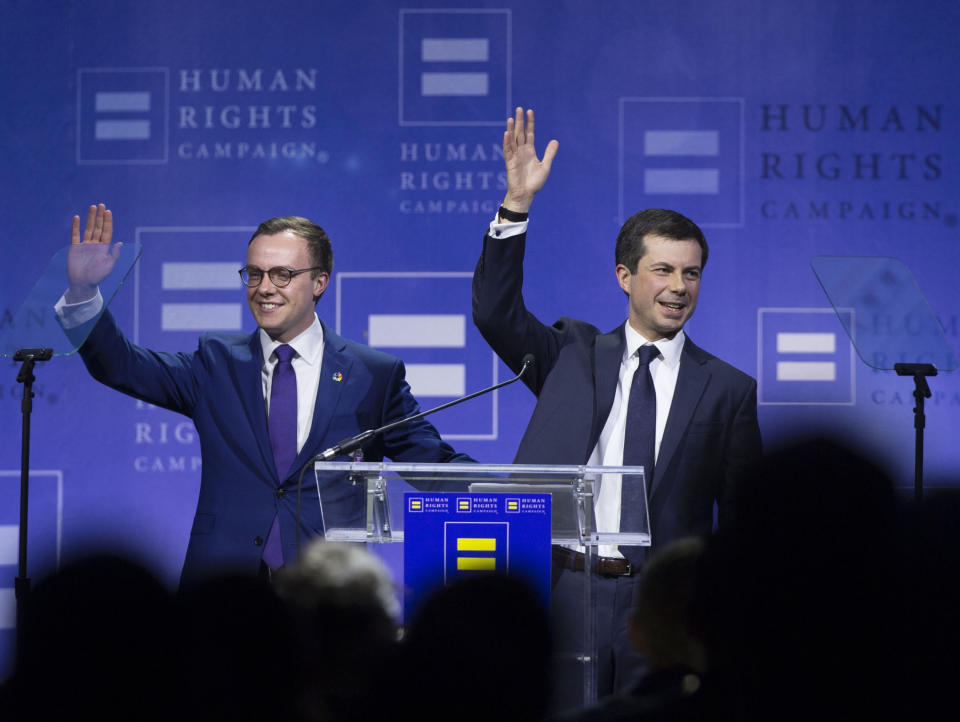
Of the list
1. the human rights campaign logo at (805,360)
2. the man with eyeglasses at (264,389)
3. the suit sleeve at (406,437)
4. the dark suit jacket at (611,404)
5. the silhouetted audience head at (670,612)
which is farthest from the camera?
the human rights campaign logo at (805,360)

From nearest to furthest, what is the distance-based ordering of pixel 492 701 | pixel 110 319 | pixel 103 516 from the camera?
pixel 492 701
pixel 110 319
pixel 103 516

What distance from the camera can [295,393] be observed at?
4.11m

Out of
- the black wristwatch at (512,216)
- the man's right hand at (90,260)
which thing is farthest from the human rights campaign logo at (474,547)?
the man's right hand at (90,260)

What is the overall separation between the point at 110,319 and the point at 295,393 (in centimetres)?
68

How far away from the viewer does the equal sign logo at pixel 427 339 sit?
5.52 m

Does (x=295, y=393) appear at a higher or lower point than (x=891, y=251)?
lower

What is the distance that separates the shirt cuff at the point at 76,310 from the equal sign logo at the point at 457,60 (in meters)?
2.24

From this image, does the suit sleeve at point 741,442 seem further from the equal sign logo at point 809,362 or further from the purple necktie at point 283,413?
the equal sign logo at point 809,362

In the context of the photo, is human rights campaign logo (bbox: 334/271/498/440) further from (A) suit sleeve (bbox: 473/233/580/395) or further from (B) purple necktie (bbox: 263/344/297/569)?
(A) suit sleeve (bbox: 473/233/580/395)

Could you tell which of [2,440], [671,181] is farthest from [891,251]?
[2,440]

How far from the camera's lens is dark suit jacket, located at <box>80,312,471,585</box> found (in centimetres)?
391

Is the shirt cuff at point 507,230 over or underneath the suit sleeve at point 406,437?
over

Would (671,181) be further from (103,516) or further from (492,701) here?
(492,701)

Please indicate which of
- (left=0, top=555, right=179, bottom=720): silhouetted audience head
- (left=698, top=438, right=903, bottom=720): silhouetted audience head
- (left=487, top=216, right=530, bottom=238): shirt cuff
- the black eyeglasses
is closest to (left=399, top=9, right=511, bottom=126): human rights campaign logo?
the black eyeglasses
